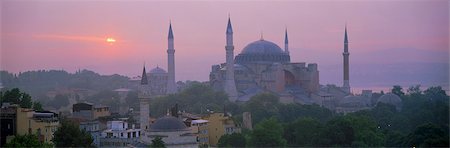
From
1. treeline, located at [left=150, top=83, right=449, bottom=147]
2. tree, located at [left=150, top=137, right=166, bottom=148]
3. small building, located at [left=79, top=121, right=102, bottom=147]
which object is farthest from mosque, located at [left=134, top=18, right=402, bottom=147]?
tree, located at [left=150, top=137, right=166, bottom=148]

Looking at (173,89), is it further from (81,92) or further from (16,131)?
(16,131)

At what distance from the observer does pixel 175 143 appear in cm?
855

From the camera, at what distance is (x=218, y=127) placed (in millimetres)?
10305

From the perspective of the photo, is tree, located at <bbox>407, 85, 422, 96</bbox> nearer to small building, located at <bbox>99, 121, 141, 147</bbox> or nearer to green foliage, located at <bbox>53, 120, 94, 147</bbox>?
small building, located at <bbox>99, 121, 141, 147</bbox>

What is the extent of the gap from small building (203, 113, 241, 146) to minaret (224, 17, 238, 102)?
7.06 metres

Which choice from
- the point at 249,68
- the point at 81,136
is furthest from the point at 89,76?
the point at 81,136

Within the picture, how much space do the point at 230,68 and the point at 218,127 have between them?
7784mm

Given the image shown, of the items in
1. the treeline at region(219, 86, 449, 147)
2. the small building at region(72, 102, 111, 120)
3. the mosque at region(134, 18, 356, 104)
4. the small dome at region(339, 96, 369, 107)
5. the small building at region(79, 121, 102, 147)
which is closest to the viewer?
the treeline at region(219, 86, 449, 147)

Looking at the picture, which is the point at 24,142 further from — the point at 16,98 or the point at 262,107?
Answer: the point at 262,107

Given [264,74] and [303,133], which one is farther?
[264,74]

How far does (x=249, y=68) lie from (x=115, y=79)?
4354mm

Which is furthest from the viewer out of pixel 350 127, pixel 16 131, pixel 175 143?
pixel 350 127

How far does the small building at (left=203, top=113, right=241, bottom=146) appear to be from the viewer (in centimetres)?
1016

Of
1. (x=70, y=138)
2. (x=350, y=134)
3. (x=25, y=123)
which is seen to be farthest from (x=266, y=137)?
(x=25, y=123)
